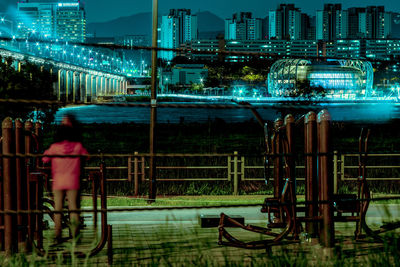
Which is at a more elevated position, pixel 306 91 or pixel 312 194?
pixel 306 91

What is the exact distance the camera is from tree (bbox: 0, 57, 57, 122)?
29531 mm

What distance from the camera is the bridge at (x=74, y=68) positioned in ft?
198

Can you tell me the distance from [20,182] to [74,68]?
76972 mm

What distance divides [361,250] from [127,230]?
280cm

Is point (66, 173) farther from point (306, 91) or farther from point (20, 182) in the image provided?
point (306, 91)

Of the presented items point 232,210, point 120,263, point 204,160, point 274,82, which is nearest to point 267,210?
point 120,263

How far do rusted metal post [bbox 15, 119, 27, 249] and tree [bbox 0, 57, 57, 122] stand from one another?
71.4ft

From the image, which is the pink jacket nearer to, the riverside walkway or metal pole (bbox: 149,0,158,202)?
the riverside walkway

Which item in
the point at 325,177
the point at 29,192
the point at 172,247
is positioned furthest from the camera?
the point at 172,247

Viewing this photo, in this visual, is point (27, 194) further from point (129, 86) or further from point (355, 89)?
point (129, 86)

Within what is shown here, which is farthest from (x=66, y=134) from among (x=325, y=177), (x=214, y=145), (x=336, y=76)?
(x=336, y=76)

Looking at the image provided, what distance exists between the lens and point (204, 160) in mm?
23062

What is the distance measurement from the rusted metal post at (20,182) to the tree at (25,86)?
21.8m

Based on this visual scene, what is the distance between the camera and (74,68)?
3187 inches
